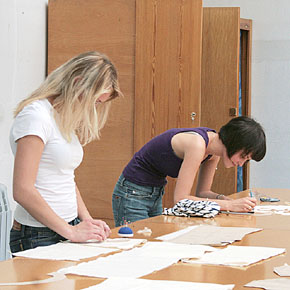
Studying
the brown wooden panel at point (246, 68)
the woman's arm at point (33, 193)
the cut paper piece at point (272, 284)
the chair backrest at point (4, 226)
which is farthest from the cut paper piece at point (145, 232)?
the brown wooden panel at point (246, 68)

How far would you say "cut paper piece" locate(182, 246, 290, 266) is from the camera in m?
1.57

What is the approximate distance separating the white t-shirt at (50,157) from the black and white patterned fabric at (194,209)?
0.70 meters

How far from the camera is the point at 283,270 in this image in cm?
148

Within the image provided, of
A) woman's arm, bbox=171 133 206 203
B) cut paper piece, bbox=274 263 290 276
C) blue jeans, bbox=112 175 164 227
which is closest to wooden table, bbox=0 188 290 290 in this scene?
cut paper piece, bbox=274 263 290 276

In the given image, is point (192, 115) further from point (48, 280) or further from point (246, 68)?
point (48, 280)

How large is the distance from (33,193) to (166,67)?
10.6 ft

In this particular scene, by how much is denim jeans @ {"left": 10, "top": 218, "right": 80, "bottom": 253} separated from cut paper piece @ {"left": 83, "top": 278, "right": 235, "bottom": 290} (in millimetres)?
613

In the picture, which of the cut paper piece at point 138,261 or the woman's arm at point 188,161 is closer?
the cut paper piece at point 138,261

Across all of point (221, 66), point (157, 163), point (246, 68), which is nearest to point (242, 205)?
point (157, 163)

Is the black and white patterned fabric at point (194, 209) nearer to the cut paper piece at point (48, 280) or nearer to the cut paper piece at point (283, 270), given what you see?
the cut paper piece at point (283, 270)

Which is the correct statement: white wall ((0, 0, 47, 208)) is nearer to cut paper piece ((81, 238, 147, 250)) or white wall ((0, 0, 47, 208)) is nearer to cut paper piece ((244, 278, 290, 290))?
cut paper piece ((81, 238, 147, 250))

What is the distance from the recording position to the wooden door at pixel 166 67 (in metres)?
4.80

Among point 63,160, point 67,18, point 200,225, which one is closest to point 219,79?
point 67,18

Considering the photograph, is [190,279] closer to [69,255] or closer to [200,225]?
[69,255]
